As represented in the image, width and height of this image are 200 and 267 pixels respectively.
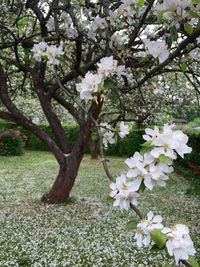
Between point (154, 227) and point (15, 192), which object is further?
point (15, 192)

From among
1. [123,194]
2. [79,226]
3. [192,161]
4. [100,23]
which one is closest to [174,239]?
[123,194]

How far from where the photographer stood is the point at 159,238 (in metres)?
1.35

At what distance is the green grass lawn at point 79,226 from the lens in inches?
179

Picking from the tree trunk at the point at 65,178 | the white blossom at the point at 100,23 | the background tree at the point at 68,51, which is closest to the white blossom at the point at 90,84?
the background tree at the point at 68,51

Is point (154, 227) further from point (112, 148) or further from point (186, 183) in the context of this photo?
point (112, 148)

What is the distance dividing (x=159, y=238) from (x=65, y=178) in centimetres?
566

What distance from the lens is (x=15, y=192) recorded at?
8781 millimetres

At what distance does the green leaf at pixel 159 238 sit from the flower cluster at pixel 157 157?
0.53 feet

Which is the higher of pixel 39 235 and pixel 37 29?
pixel 37 29

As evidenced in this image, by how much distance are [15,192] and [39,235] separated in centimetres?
358

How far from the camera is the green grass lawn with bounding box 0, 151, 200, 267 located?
179 inches

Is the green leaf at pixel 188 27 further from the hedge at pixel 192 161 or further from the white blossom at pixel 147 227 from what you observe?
the hedge at pixel 192 161

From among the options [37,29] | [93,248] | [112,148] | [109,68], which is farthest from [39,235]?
[112,148]

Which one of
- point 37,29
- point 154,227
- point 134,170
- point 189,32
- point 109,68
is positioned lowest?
point 154,227
